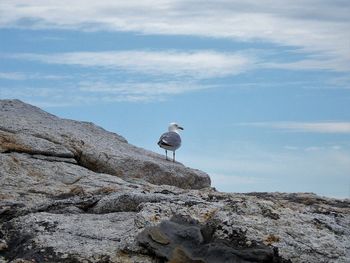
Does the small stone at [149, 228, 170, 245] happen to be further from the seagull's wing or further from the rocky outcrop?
the seagull's wing

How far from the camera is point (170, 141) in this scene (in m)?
23.1

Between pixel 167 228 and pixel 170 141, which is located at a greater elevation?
pixel 170 141

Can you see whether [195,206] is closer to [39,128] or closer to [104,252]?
[104,252]

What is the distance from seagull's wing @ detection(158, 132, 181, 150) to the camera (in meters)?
22.8

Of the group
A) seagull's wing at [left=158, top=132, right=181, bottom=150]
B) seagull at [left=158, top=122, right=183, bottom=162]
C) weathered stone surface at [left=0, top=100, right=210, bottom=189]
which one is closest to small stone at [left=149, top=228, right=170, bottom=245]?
weathered stone surface at [left=0, top=100, right=210, bottom=189]

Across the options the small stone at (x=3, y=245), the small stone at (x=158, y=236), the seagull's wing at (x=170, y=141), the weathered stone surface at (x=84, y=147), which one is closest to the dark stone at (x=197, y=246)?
the small stone at (x=158, y=236)

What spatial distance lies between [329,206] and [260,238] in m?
3.00

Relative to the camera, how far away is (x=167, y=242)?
719 centimetres

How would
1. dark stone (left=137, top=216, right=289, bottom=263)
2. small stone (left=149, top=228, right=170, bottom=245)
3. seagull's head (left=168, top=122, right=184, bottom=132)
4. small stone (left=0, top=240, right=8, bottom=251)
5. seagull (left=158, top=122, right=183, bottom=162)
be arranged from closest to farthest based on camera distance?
dark stone (left=137, top=216, right=289, bottom=263) < small stone (left=149, top=228, right=170, bottom=245) < small stone (left=0, top=240, right=8, bottom=251) < seagull (left=158, top=122, right=183, bottom=162) < seagull's head (left=168, top=122, right=184, bottom=132)

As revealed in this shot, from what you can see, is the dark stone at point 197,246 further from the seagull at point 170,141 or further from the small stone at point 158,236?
the seagull at point 170,141

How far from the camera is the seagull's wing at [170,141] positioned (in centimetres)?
2277

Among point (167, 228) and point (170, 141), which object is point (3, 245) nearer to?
point (167, 228)

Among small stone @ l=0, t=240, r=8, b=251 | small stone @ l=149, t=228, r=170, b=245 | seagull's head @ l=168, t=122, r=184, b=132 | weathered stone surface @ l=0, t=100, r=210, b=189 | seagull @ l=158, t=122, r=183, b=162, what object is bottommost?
small stone @ l=0, t=240, r=8, b=251

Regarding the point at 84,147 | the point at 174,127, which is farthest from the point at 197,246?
the point at 174,127
